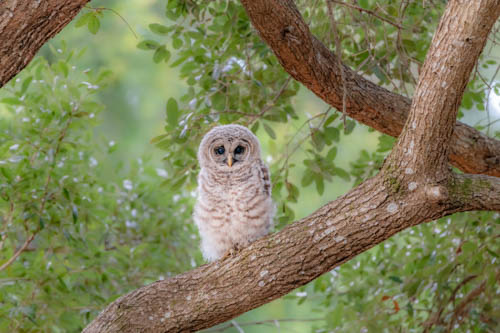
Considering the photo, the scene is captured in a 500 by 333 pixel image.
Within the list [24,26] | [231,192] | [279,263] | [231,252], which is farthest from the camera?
[231,192]

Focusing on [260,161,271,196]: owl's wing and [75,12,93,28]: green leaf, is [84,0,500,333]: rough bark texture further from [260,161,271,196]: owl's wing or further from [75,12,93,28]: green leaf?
[75,12,93,28]: green leaf

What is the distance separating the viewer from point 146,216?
4.89 meters

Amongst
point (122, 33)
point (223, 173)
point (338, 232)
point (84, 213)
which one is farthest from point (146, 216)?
point (122, 33)

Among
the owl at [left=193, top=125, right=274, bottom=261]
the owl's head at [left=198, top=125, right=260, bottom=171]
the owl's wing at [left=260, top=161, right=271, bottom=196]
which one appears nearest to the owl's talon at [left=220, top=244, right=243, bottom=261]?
the owl at [left=193, top=125, right=274, bottom=261]

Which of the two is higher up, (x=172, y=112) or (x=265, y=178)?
(x=172, y=112)

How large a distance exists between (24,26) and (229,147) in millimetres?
1436

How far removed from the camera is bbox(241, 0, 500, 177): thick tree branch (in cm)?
274

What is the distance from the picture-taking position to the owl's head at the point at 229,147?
3.41 metres

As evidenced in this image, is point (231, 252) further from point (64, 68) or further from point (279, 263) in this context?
point (64, 68)

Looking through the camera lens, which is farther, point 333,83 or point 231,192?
point 231,192

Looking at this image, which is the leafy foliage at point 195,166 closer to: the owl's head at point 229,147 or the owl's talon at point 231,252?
the owl's head at point 229,147

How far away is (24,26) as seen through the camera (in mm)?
2193

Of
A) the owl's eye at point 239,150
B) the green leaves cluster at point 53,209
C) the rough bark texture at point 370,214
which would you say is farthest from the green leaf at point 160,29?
the rough bark texture at point 370,214

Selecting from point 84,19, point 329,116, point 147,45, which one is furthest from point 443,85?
point 147,45
